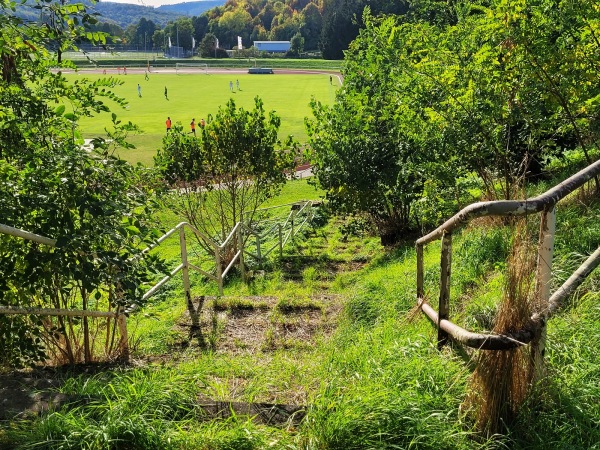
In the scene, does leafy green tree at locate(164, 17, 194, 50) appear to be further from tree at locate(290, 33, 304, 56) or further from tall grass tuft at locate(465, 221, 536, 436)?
tall grass tuft at locate(465, 221, 536, 436)

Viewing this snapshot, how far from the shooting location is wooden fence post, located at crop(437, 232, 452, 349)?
3012mm

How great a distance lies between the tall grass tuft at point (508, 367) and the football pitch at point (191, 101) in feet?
61.4

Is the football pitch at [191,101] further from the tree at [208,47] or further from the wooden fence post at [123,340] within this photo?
the tree at [208,47]

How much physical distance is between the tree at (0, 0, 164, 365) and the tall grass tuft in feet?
7.03

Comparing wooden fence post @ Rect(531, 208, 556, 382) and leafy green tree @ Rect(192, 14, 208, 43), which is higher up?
leafy green tree @ Rect(192, 14, 208, 43)

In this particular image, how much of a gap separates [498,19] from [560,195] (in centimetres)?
456

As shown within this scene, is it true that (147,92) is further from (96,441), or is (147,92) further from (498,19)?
(96,441)

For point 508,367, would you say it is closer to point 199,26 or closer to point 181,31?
point 181,31

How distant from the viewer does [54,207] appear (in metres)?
3.50

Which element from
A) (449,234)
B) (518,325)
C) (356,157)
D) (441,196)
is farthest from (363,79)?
(518,325)

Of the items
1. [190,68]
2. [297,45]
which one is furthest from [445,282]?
[297,45]

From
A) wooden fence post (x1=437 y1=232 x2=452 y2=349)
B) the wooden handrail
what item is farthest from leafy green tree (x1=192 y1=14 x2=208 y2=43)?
the wooden handrail

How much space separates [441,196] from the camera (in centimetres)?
796

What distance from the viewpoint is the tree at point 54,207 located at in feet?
11.3
